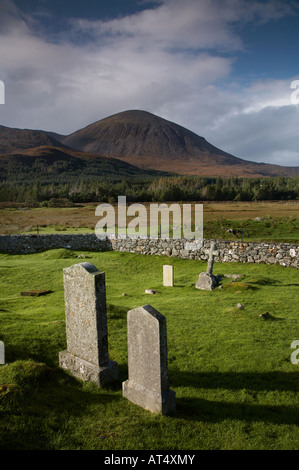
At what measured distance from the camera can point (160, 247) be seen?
984 inches

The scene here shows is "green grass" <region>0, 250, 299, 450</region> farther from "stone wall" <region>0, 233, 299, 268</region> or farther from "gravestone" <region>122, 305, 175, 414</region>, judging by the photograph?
"stone wall" <region>0, 233, 299, 268</region>

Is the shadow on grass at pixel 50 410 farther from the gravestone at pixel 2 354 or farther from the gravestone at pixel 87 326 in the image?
the gravestone at pixel 2 354

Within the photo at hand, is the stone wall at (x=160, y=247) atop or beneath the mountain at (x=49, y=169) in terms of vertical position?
beneath

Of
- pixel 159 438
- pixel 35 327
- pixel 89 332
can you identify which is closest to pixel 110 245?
pixel 35 327

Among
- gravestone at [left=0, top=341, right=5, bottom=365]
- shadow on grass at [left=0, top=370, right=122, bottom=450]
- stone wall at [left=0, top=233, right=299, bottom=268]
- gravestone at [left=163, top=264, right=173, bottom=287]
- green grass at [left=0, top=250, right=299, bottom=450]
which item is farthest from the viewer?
stone wall at [left=0, top=233, right=299, bottom=268]

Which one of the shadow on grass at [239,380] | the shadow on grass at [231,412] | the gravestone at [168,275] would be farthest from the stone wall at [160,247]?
the shadow on grass at [231,412]

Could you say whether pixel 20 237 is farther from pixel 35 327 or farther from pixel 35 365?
pixel 35 365

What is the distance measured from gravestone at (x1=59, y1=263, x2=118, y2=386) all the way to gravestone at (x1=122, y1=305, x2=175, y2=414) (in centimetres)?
72

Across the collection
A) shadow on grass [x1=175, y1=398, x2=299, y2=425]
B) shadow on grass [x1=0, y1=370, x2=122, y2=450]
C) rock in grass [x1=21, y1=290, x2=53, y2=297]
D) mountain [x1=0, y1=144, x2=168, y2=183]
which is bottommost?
rock in grass [x1=21, y1=290, x2=53, y2=297]

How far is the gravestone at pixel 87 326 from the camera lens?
21.6 feet

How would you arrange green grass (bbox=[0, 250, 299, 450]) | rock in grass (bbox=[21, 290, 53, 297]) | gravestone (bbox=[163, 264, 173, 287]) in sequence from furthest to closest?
gravestone (bbox=[163, 264, 173, 287])
rock in grass (bbox=[21, 290, 53, 297])
green grass (bbox=[0, 250, 299, 450])

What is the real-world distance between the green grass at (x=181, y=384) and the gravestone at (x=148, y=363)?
21 centimetres

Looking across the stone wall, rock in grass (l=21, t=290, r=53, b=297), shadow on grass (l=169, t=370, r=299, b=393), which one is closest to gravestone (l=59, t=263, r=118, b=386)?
shadow on grass (l=169, t=370, r=299, b=393)

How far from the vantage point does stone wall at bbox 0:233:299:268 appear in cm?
2128
